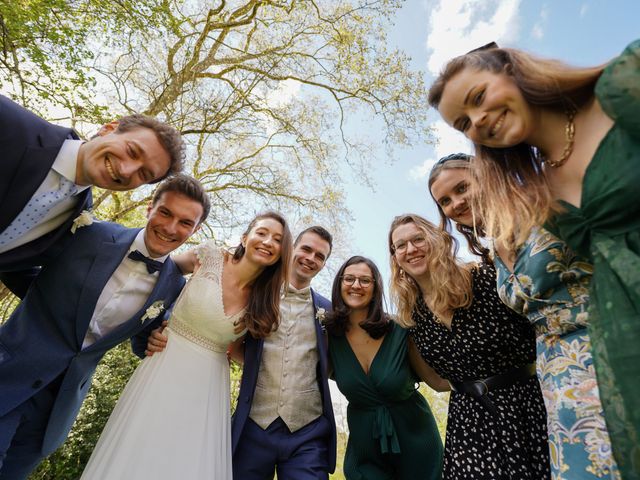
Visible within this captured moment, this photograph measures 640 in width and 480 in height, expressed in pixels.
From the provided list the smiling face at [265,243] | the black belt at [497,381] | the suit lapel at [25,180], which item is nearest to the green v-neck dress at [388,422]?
the black belt at [497,381]

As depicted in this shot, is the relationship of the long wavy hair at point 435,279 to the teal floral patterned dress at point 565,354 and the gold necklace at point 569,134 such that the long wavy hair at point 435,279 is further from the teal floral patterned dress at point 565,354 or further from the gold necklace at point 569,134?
the gold necklace at point 569,134

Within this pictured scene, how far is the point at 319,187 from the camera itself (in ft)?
33.0

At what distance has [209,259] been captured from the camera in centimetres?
317

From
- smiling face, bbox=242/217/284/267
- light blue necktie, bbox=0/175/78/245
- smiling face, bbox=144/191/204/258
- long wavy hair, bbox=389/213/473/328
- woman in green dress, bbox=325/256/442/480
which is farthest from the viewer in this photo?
smiling face, bbox=242/217/284/267

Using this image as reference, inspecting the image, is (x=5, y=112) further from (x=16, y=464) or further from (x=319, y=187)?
(x=319, y=187)

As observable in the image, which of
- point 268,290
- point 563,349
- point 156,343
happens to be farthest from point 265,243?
point 563,349

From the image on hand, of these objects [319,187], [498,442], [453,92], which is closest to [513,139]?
[453,92]

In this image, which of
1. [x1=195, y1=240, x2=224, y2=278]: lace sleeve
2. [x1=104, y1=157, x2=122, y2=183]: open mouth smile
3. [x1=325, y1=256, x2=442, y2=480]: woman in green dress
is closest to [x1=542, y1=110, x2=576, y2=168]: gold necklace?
[x1=325, y1=256, x2=442, y2=480]: woman in green dress

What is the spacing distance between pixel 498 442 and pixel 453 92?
6.99 ft

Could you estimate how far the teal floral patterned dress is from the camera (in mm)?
1252

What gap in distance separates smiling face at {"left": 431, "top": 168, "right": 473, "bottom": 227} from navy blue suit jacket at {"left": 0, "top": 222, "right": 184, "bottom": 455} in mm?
2527

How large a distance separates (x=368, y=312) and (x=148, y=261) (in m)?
2.09

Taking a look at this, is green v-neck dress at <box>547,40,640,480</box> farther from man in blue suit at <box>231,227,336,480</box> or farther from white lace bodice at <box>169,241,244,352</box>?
white lace bodice at <box>169,241,244,352</box>

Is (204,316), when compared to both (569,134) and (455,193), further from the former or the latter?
(569,134)
